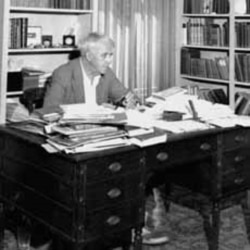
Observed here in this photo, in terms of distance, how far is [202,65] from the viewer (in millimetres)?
5227

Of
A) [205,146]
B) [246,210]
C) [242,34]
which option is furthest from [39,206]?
[242,34]

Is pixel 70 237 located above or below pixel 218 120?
below

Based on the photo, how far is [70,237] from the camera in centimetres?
234

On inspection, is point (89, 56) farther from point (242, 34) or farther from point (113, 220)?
point (242, 34)

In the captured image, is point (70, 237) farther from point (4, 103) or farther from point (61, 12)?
point (61, 12)

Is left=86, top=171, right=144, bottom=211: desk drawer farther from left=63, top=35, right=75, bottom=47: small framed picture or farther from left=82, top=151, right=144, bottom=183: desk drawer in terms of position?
left=63, top=35, right=75, bottom=47: small framed picture

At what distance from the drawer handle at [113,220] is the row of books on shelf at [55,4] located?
7.12 ft

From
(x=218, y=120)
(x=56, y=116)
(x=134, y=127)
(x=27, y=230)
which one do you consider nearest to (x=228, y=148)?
(x=218, y=120)

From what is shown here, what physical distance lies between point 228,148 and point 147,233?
0.85 meters

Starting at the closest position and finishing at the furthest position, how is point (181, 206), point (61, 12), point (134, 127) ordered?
1. point (134, 127)
2. point (181, 206)
3. point (61, 12)

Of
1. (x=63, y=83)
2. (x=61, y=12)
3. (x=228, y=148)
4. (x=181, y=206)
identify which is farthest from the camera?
(x=61, y=12)

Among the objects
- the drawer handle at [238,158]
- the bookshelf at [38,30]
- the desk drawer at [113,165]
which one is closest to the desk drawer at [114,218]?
the desk drawer at [113,165]

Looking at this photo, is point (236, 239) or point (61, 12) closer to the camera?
point (236, 239)

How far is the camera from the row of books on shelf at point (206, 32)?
4973 millimetres
